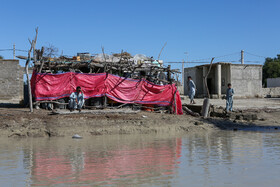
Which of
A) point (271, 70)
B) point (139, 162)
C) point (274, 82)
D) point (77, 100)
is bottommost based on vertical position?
point (139, 162)

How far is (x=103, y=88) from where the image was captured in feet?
49.7

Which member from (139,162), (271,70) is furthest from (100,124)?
(271,70)

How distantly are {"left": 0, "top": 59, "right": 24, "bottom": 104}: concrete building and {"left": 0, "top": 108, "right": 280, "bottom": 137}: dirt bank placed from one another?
37.2 feet

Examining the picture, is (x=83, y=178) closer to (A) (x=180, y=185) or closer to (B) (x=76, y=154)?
(A) (x=180, y=185)

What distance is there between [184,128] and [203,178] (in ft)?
26.4

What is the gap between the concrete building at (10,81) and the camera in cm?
2433

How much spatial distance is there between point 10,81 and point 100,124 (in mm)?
14186

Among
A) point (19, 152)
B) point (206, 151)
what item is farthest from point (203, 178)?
point (19, 152)

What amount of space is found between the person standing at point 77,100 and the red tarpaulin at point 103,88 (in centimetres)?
81

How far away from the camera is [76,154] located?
8.27 metres

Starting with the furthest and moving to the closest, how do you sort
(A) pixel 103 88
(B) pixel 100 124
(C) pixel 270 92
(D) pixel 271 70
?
(D) pixel 271 70 → (C) pixel 270 92 → (A) pixel 103 88 → (B) pixel 100 124

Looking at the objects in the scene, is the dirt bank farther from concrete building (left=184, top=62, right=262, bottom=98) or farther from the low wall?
the low wall

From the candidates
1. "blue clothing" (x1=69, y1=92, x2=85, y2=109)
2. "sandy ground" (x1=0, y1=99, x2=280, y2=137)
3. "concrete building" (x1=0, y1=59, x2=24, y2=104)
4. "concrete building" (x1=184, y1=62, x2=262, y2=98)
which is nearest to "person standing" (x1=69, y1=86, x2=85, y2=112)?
"blue clothing" (x1=69, y1=92, x2=85, y2=109)

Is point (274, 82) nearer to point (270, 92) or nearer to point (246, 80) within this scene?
point (270, 92)
